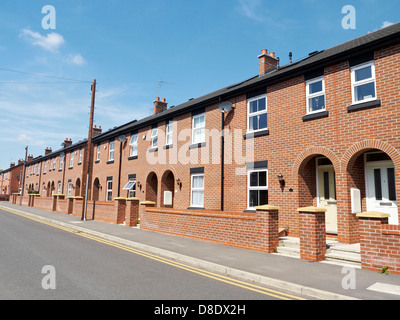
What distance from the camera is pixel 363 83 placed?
31.2 feet

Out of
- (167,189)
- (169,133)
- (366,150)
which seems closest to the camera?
(366,150)

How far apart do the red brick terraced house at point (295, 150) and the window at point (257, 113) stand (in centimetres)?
5

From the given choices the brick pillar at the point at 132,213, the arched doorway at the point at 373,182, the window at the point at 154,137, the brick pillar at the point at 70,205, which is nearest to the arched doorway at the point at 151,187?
→ the window at the point at 154,137

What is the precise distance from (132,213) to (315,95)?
34.4ft

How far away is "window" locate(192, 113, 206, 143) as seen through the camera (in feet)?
51.0

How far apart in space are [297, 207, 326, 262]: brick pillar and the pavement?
308mm

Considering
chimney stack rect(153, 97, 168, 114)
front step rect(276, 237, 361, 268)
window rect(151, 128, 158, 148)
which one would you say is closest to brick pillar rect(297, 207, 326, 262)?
front step rect(276, 237, 361, 268)

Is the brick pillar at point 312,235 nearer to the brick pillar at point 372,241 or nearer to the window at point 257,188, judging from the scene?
the brick pillar at point 372,241

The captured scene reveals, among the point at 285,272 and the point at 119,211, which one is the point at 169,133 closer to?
the point at 119,211

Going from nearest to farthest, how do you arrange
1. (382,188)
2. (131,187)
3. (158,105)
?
(382,188) → (131,187) → (158,105)

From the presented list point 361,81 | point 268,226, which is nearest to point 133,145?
point 268,226

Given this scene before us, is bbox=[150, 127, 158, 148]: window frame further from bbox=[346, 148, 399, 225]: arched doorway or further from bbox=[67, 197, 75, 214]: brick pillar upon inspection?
bbox=[346, 148, 399, 225]: arched doorway

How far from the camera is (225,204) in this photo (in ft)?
44.4
